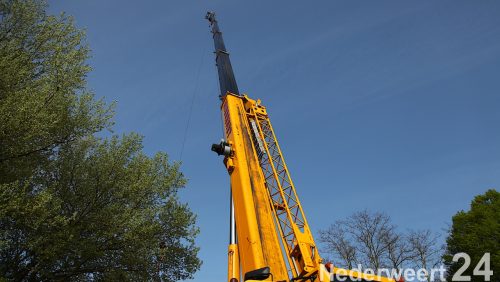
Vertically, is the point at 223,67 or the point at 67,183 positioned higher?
the point at 223,67

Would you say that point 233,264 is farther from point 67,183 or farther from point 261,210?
point 67,183

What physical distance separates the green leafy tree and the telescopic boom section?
473 centimetres

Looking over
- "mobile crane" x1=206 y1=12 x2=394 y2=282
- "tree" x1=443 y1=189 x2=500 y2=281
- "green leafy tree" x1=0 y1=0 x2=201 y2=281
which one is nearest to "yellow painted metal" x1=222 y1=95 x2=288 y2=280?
"mobile crane" x1=206 y1=12 x2=394 y2=282

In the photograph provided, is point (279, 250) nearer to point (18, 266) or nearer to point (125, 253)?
point (125, 253)

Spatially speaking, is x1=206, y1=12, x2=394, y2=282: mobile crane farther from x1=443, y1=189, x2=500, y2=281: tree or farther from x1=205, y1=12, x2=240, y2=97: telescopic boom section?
x1=443, y1=189, x2=500, y2=281: tree

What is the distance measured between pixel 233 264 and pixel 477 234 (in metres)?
21.4

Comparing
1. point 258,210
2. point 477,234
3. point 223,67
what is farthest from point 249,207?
point 477,234

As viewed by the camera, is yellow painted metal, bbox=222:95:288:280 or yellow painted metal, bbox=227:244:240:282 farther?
yellow painted metal, bbox=227:244:240:282

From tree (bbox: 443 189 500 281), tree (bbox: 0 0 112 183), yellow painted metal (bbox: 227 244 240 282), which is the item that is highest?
tree (bbox: 0 0 112 183)

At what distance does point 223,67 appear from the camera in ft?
→ 52.6

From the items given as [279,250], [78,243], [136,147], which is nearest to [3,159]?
[78,243]

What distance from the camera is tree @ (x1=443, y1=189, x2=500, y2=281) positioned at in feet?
76.7

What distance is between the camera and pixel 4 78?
13320 millimetres

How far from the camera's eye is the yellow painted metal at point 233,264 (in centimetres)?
998
